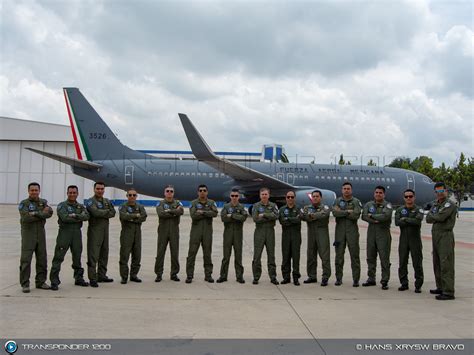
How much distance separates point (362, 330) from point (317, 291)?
1.98 meters

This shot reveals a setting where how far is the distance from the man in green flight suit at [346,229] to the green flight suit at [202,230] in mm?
2142

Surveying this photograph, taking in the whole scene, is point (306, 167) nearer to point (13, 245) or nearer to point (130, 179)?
point (130, 179)

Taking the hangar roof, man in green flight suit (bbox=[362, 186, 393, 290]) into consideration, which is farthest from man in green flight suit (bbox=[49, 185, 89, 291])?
the hangar roof

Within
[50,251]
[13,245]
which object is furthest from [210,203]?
[13,245]

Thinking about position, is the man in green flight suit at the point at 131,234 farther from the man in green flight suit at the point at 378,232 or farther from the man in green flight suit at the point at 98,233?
the man in green flight suit at the point at 378,232

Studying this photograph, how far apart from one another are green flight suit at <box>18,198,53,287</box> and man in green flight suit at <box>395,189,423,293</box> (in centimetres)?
559

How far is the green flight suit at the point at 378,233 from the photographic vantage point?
6.93m

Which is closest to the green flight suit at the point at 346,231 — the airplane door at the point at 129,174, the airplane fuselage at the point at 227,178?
the airplane fuselage at the point at 227,178

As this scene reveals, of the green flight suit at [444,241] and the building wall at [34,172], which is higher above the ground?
the building wall at [34,172]

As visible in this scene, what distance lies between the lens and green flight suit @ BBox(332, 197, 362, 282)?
704 cm

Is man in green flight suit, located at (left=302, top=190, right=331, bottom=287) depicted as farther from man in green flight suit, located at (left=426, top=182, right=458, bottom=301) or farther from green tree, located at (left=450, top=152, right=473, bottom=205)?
green tree, located at (left=450, top=152, right=473, bottom=205)

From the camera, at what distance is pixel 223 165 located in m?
19.6
